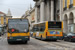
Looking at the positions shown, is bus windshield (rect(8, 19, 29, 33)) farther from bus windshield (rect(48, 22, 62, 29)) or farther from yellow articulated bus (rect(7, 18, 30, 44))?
bus windshield (rect(48, 22, 62, 29))

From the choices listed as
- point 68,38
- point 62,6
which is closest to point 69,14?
point 62,6

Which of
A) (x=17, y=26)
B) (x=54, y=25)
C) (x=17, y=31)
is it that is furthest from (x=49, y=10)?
(x=17, y=31)

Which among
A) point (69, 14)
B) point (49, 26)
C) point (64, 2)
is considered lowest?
point (49, 26)

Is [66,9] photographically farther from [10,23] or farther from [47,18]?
[10,23]

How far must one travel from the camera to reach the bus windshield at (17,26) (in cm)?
1872

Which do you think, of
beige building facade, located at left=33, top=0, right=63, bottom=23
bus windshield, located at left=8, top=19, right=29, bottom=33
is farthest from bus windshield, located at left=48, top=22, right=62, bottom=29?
beige building facade, located at left=33, top=0, right=63, bottom=23

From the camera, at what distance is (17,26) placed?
18891 millimetres

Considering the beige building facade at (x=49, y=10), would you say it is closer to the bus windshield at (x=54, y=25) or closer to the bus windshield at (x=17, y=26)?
the bus windshield at (x=54, y=25)

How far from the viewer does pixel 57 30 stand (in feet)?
78.3

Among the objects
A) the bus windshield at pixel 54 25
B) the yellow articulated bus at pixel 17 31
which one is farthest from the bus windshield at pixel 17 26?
the bus windshield at pixel 54 25

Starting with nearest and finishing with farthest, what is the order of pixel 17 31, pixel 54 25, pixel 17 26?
pixel 17 31 → pixel 17 26 → pixel 54 25

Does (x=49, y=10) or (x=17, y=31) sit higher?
(x=49, y=10)

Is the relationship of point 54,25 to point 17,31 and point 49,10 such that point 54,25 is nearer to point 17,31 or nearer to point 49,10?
point 17,31

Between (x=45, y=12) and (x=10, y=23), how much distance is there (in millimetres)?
43479
